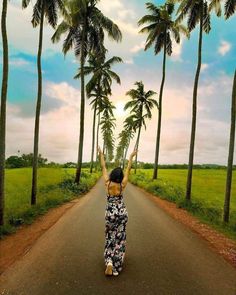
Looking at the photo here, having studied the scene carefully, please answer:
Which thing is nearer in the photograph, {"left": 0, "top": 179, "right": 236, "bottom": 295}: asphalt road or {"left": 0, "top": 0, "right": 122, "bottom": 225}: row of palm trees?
{"left": 0, "top": 179, "right": 236, "bottom": 295}: asphalt road

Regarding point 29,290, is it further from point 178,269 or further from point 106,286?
point 178,269

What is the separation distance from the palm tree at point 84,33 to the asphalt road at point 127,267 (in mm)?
17279

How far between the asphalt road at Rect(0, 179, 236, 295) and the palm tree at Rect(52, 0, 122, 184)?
56.7ft

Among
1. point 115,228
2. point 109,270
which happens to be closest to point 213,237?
point 115,228

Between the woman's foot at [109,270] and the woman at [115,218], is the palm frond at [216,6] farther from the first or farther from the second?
the woman's foot at [109,270]

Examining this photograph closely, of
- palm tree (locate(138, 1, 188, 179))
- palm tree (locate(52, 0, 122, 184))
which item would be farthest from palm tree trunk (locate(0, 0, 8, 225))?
palm tree (locate(138, 1, 188, 179))

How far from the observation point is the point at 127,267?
7082 millimetres

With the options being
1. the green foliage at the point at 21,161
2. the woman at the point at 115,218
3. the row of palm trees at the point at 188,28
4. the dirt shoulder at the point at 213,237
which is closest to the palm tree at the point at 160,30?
the row of palm trees at the point at 188,28

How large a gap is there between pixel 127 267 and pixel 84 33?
23.5m

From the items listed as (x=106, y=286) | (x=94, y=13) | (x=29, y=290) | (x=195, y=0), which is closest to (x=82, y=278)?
(x=106, y=286)

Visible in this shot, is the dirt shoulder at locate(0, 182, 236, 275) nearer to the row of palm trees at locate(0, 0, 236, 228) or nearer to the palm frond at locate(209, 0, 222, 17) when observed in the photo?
the row of palm trees at locate(0, 0, 236, 228)

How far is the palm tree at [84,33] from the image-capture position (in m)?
26.7

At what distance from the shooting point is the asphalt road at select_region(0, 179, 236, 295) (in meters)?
5.91

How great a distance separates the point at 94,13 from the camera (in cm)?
2708
